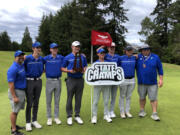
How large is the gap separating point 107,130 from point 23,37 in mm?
95645

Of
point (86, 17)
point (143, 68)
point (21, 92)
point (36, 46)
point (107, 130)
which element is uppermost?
point (86, 17)

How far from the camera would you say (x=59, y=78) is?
4836 mm

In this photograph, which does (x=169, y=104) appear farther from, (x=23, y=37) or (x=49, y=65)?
(x=23, y=37)

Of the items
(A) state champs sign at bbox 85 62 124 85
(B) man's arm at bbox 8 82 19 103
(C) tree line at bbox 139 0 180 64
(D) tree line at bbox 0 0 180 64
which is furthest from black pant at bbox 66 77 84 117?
(C) tree line at bbox 139 0 180 64

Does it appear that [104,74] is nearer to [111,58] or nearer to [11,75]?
[111,58]

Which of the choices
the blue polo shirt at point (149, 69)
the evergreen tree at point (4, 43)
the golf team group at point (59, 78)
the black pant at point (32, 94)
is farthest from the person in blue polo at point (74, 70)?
the evergreen tree at point (4, 43)

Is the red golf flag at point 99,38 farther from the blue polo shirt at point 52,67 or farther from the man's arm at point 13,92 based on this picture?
the man's arm at point 13,92

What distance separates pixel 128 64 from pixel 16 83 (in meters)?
3.00

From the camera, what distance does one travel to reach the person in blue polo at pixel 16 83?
384 centimetres

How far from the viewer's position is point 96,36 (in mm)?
6000

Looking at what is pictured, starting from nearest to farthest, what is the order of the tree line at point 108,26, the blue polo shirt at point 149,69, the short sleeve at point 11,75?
the short sleeve at point 11,75
the blue polo shirt at point 149,69
the tree line at point 108,26

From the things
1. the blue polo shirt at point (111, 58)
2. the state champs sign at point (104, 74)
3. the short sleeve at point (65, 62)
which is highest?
the blue polo shirt at point (111, 58)

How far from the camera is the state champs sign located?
482 centimetres

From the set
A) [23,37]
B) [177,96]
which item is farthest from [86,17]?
[23,37]
